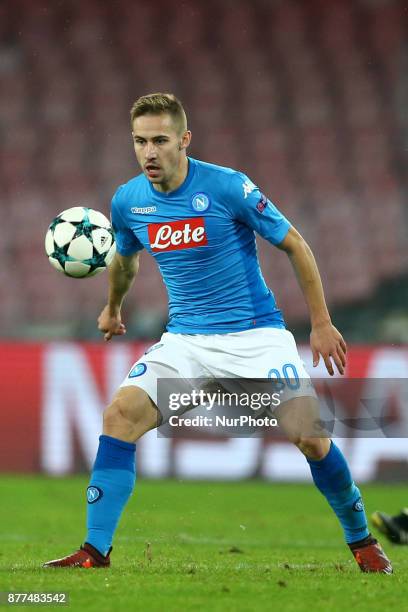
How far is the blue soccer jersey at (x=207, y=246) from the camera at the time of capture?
514cm

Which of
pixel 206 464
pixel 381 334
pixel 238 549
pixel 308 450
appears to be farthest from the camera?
pixel 381 334

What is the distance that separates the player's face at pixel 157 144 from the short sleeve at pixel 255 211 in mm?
290

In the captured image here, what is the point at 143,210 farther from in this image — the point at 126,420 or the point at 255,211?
the point at 126,420

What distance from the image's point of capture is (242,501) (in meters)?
9.33

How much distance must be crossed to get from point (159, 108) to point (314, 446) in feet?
5.11

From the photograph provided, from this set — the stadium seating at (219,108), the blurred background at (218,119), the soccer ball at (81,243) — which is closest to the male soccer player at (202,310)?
the soccer ball at (81,243)

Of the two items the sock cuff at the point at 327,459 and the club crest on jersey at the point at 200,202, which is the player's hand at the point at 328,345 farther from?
the club crest on jersey at the point at 200,202

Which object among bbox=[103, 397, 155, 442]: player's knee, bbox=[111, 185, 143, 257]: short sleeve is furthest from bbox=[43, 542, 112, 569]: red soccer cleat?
bbox=[111, 185, 143, 257]: short sleeve

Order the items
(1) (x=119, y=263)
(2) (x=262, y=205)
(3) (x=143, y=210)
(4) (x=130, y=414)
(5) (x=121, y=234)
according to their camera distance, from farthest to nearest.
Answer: (1) (x=119, y=263), (5) (x=121, y=234), (3) (x=143, y=210), (2) (x=262, y=205), (4) (x=130, y=414)

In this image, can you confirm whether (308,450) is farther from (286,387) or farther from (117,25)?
(117,25)

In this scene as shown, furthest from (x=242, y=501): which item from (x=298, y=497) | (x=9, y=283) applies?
(x=9, y=283)

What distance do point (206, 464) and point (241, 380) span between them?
226 inches

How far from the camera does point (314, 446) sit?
4863 millimetres

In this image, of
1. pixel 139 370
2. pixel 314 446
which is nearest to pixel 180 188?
pixel 139 370
